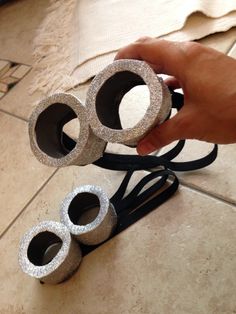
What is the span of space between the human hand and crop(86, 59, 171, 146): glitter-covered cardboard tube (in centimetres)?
2

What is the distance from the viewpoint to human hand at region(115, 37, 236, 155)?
0.39 metres

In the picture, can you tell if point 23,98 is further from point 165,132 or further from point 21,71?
point 165,132

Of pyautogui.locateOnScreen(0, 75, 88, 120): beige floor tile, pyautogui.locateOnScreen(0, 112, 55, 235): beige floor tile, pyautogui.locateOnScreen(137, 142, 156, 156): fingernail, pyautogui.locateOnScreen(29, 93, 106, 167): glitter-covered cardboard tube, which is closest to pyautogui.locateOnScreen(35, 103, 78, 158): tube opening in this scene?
pyautogui.locateOnScreen(29, 93, 106, 167): glitter-covered cardboard tube

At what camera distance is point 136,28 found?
0.87 m

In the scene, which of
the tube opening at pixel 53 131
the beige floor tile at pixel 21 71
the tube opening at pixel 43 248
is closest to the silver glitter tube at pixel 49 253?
the tube opening at pixel 43 248

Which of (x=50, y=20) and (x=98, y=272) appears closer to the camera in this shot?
(x=98, y=272)

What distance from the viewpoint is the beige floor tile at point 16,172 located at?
2.22ft

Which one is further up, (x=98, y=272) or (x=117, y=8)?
(x=117, y=8)

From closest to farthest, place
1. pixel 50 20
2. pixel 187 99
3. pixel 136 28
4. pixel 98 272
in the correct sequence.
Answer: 1. pixel 187 99
2. pixel 98 272
3. pixel 136 28
4. pixel 50 20

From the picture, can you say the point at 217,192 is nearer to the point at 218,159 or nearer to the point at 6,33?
the point at 218,159

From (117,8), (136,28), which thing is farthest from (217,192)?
(117,8)

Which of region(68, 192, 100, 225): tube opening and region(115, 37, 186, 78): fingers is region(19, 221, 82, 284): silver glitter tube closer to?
region(68, 192, 100, 225): tube opening

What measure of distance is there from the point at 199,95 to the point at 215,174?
0.22 metres

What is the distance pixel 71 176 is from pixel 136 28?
404 millimetres
